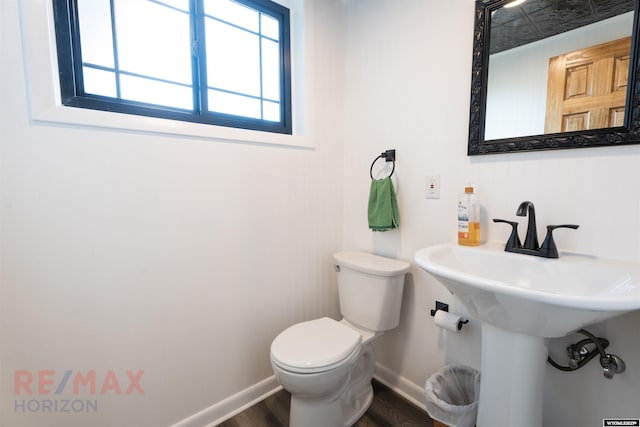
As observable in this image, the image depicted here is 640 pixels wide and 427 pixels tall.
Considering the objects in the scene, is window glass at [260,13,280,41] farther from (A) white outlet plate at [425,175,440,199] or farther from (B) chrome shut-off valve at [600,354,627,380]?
(B) chrome shut-off valve at [600,354,627,380]

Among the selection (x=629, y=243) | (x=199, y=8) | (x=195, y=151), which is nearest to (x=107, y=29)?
(x=199, y=8)

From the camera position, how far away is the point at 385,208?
53.3 inches

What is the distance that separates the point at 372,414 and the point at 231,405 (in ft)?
2.34

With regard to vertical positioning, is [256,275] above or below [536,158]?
below

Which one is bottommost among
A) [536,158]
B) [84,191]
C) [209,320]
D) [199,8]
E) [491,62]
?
[209,320]

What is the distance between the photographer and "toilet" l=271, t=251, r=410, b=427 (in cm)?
103

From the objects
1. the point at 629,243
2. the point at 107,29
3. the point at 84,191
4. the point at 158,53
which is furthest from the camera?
the point at 158,53

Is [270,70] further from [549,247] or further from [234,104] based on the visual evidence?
[549,247]

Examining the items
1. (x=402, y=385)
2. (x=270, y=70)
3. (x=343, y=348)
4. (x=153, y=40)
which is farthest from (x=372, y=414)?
(x=153, y=40)

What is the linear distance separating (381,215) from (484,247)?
1.58 feet

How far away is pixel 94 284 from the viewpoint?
3.21ft

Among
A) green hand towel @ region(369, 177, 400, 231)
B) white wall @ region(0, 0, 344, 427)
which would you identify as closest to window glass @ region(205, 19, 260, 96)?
white wall @ region(0, 0, 344, 427)

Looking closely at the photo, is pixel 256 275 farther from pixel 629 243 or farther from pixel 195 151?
pixel 629 243

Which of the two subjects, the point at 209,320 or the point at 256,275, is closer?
the point at 209,320
